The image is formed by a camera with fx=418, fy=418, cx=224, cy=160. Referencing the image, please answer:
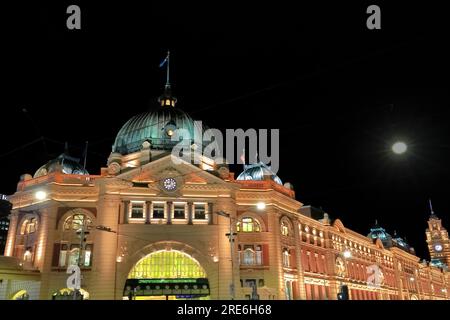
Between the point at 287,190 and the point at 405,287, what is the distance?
2718 inches

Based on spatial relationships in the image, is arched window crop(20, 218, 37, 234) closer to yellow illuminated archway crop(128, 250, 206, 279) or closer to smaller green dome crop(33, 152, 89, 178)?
smaller green dome crop(33, 152, 89, 178)

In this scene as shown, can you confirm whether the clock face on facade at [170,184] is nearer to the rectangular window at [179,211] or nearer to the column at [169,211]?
the column at [169,211]

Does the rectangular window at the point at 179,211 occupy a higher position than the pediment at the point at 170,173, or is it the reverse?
the pediment at the point at 170,173

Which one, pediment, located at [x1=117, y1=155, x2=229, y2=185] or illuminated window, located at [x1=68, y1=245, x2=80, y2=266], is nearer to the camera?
illuminated window, located at [x1=68, y1=245, x2=80, y2=266]

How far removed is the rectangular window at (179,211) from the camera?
174 feet

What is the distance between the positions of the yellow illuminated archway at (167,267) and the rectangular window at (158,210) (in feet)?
14.6

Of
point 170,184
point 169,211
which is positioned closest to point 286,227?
point 169,211

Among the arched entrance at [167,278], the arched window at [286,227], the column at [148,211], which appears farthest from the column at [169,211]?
the arched window at [286,227]

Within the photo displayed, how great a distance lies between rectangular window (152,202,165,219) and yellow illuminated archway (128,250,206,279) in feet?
14.6

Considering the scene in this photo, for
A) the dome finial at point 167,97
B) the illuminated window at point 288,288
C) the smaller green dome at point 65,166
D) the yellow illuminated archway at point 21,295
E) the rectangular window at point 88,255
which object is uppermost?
the dome finial at point 167,97

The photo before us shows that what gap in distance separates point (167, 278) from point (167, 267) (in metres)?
1.50

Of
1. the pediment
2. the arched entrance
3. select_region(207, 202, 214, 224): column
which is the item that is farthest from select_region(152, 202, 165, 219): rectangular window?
select_region(207, 202, 214, 224): column

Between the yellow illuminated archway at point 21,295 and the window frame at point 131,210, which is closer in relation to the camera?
the yellow illuminated archway at point 21,295

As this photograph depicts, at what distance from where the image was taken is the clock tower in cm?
17662
